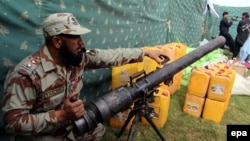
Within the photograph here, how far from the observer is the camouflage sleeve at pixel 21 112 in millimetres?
1699

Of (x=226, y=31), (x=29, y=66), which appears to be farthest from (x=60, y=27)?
(x=226, y=31)

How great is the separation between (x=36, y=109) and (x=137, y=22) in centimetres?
306

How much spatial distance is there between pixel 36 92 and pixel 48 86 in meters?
0.10

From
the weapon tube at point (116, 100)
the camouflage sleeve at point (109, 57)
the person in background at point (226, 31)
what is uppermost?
the camouflage sleeve at point (109, 57)

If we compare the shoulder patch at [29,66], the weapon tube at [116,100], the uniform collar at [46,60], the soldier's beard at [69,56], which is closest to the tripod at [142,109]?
the weapon tube at [116,100]

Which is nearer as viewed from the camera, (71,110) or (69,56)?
(71,110)

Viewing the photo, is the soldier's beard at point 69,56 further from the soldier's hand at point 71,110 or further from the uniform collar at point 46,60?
the soldier's hand at point 71,110

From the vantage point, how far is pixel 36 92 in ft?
6.06

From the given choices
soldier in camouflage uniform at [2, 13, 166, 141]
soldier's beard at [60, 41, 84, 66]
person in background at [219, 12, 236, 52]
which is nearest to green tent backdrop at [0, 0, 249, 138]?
soldier in camouflage uniform at [2, 13, 166, 141]

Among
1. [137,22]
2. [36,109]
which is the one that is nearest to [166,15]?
[137,22]

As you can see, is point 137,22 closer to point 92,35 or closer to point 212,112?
point 92,35

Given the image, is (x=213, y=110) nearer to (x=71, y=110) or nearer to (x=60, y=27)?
(x=71, y=110)

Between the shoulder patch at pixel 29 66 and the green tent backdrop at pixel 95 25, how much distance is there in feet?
1.84

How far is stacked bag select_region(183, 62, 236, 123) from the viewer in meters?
3.73
